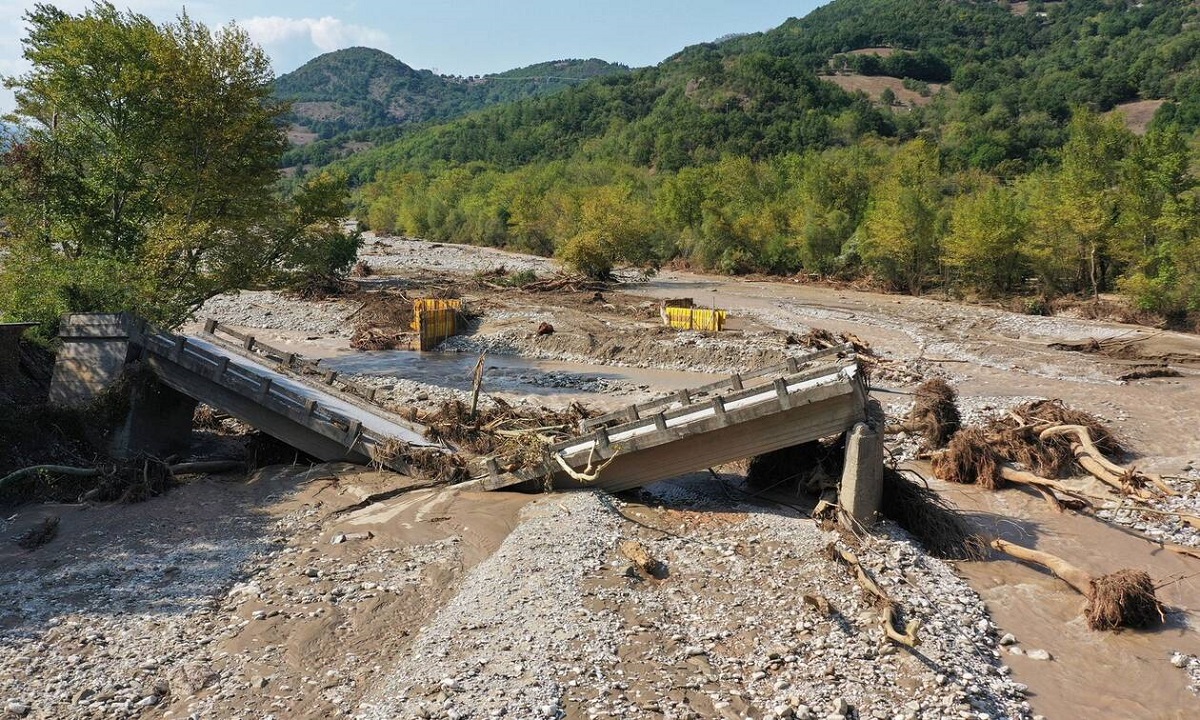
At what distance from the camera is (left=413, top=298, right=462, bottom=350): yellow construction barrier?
33688 mm

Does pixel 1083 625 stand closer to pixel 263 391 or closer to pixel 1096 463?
pixel 1096 463

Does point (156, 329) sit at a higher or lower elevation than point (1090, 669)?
higher

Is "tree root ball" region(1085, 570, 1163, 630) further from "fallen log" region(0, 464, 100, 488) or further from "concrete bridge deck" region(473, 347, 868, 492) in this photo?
"fallen log" region(0, 464, 100, 488)

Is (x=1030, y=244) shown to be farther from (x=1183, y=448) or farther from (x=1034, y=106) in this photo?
(x=1034, y=106)

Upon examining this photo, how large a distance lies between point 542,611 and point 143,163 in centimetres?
2071

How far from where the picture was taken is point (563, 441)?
14.9 m

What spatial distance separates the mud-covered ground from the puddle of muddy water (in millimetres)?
42

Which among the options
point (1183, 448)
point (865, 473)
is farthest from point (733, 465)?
point (1183, 448)

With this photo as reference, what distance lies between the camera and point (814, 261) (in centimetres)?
5894

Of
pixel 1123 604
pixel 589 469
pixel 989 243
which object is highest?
pixel 989 243

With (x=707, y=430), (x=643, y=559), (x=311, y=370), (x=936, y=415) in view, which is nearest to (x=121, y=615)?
(x=643, y=559)

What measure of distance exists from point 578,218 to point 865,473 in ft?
180

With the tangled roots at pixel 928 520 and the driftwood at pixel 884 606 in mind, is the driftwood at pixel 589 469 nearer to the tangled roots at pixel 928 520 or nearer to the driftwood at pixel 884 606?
the driftwood at pixel 884 606

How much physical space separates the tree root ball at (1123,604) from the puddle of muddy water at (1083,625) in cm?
16
